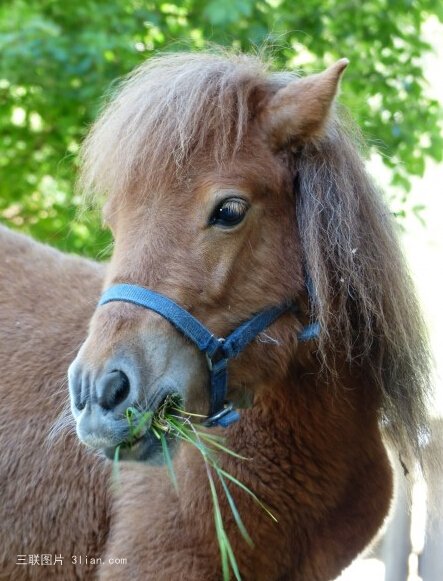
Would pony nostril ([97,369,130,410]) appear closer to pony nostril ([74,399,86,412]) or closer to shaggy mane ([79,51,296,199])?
pony nostril ([74,399,86,412])

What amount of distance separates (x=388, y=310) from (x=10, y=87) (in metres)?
3.69

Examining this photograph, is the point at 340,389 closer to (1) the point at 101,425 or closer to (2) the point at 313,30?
(1) the point at 101,425

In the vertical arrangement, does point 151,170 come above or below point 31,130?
above

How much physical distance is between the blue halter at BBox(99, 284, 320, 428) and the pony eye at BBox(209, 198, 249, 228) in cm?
32

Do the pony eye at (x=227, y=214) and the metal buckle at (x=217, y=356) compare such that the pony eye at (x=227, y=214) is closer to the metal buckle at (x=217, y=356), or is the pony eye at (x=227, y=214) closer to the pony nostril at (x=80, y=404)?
the metal buckle at (x=217, y=356)

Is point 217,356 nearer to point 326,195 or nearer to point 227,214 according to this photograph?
point 227,214

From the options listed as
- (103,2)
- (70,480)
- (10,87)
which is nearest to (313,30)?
(103,2)

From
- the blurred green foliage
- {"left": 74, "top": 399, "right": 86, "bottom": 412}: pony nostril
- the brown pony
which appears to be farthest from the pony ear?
the blurred green foliage

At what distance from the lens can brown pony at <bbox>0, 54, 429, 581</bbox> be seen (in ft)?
8.21

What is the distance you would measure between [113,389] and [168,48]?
10.2 feet

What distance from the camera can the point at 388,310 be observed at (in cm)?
283

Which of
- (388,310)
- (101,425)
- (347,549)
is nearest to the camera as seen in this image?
(101,425)

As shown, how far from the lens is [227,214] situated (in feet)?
8.39

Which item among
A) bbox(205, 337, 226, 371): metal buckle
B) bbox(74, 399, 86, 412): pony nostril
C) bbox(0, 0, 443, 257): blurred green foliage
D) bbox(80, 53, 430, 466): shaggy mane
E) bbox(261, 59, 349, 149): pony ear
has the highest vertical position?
bbox(261, 59, 349, 149): pony ear
